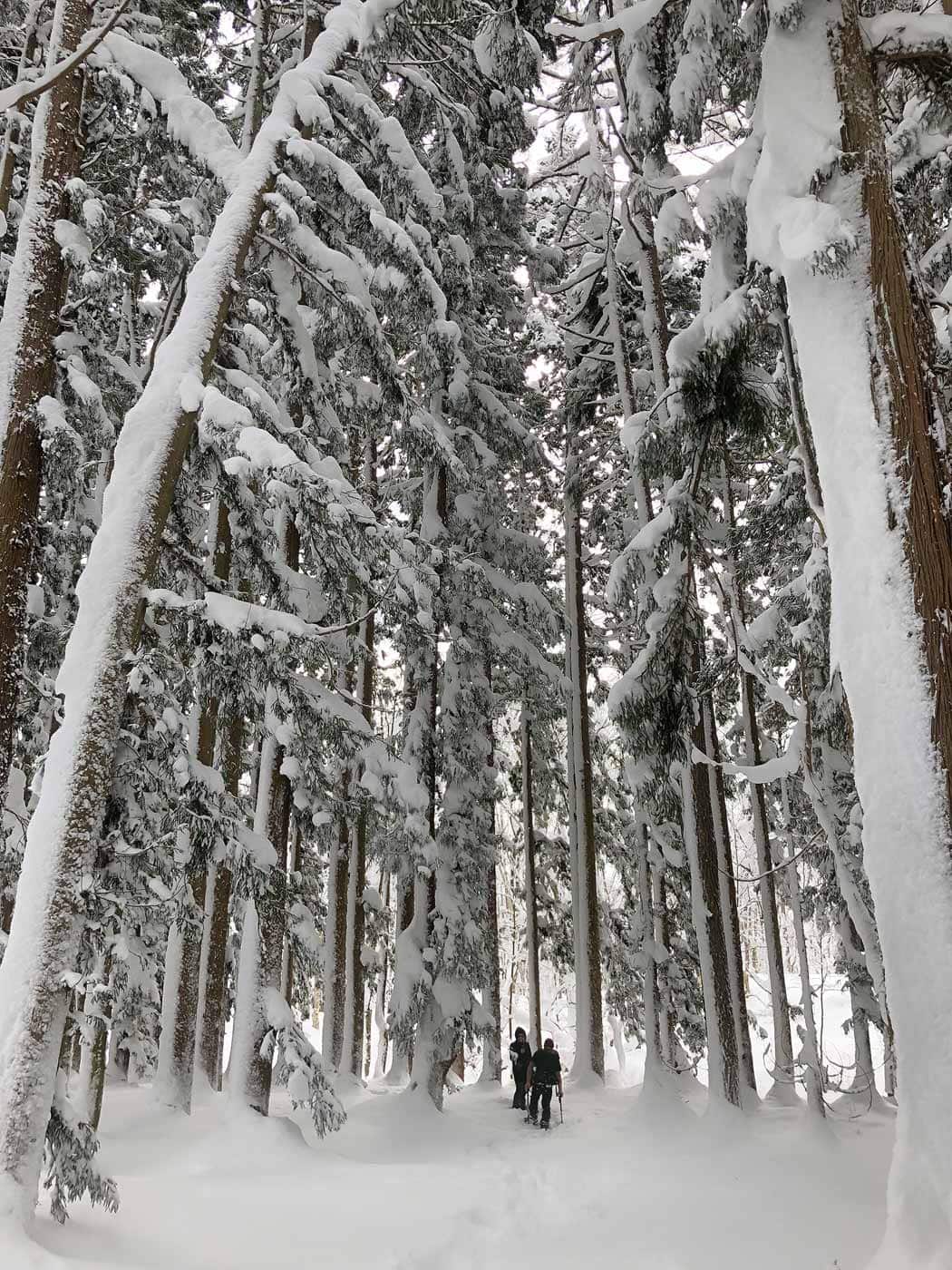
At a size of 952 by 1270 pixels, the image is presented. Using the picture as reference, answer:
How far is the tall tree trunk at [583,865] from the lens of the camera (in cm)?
1407

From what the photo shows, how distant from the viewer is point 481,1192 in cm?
793

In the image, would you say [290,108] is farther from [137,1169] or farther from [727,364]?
[137,1169]

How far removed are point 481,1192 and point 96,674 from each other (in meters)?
6.03

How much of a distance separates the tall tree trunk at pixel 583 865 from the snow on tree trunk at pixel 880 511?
1015 centimetres

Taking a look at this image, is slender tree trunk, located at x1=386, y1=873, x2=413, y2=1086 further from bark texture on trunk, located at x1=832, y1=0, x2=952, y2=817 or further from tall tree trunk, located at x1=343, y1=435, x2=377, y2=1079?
bark texture on trunk, located at x1=832, y1=0, x2=952, y2=817

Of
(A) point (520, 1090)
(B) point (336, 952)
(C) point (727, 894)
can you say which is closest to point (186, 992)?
(B) point (336, 952)

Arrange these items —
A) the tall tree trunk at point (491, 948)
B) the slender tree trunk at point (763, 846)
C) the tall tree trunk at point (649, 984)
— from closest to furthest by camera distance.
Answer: the tall tree trunk at point (649, 984) → the slender tree trunk at point (763, 846) → the tall tree trunk at point (491, 948)

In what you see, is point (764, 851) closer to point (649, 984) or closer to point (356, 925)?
point (649, 984)

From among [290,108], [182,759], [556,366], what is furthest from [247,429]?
[556,366]

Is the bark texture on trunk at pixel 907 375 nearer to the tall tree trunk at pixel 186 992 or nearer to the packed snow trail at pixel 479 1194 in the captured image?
the packed snow trail at pixel 479 1194

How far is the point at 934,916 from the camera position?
10.8 feet

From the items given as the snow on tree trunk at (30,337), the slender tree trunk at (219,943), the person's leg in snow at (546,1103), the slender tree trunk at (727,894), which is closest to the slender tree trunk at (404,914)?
the person's leg in snow at (546,1103)

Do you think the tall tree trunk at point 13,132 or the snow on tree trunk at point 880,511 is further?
the tall tree trunk at point 13,132

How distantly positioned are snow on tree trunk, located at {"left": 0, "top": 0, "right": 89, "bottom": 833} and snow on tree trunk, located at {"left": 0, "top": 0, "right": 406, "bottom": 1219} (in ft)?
0.78
